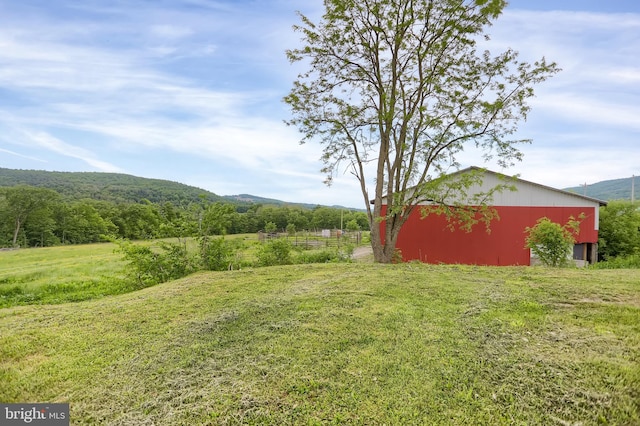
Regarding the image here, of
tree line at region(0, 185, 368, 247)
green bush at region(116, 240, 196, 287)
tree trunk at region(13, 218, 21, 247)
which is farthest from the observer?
tree line at region(0, 185, 368, 247)

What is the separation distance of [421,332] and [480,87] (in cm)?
865

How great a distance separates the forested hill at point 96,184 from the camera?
66875mm

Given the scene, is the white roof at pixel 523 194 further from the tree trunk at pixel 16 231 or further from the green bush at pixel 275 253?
the tree trunk at pixel 16 231

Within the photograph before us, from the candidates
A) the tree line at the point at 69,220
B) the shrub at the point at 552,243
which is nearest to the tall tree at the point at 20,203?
the tree line at the point at 69,220

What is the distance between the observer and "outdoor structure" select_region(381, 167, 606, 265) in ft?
39.9

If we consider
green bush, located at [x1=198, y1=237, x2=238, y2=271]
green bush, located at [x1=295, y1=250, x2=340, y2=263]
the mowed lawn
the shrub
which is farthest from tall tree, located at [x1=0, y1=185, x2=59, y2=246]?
the shrub

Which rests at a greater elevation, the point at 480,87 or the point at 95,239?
the point at 480,87

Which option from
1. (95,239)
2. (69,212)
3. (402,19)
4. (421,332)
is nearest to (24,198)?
(69,212)

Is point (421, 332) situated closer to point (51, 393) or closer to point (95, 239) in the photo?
point (51, 393)

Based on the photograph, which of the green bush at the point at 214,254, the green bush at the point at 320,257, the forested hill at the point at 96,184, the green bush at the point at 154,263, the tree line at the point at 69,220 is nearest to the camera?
the green bush at the point at 154,263

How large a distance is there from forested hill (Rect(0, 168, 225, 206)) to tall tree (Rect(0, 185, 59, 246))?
1856 cm

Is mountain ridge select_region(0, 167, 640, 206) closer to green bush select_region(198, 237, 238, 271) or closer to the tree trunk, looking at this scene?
the tree trunk

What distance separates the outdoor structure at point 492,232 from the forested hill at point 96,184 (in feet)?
179

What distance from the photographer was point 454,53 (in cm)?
941
